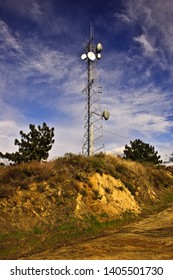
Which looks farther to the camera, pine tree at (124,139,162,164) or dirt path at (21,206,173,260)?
pine tree at (124,139,162,164)

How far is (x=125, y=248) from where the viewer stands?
11.9m

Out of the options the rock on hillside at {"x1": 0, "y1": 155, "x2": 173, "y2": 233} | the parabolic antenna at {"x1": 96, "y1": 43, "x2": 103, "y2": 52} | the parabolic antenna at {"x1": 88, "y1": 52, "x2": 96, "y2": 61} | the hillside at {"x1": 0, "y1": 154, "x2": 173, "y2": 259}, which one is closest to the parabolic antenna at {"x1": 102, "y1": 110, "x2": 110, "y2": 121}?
the parabolic antenna at {"x1": 88, "y1": 52, "x2": 96, "y2": 61}

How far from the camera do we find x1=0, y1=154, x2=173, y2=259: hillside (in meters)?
15.0

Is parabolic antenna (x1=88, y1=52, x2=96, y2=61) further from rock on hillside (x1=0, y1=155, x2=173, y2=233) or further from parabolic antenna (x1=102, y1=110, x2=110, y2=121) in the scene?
rock on hillside (x1=0, y1=155, x2=173, y2=233)

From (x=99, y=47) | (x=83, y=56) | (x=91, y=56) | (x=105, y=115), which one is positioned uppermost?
(x=99, y=47)

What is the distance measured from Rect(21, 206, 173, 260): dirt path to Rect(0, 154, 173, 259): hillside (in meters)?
1.75

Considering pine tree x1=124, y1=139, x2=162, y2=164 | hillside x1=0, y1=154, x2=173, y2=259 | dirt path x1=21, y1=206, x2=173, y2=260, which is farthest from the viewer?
pine tree x1=124, y1=139, x2=162, y2=164

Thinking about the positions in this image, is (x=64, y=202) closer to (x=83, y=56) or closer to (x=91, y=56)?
(x=91, y=56)

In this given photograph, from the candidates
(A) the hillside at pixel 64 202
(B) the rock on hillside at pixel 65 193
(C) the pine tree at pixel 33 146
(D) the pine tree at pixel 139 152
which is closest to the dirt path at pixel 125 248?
(A) the hillside at pixel 64 202

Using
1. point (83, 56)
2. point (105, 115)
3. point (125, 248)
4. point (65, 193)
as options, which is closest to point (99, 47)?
point (83, 56)

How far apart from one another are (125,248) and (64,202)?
7.20 m

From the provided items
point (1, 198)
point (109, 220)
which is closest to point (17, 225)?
point (1, 198)
